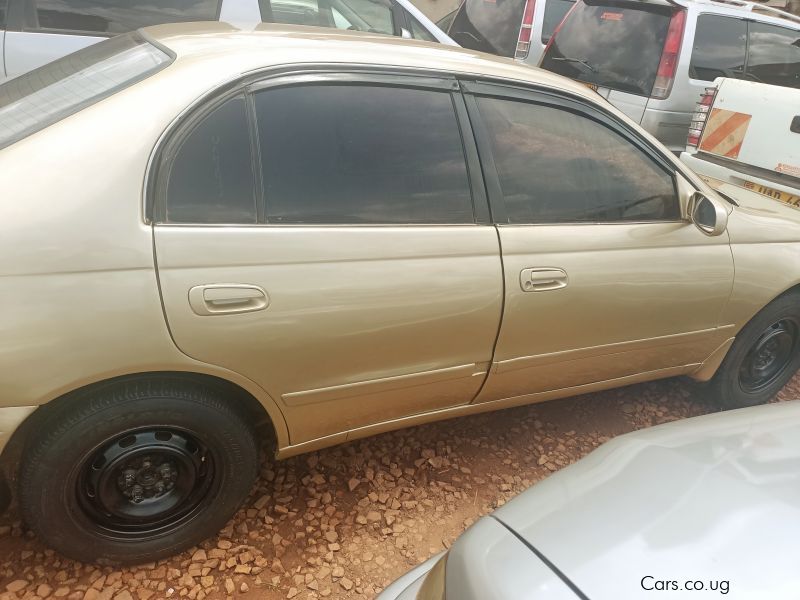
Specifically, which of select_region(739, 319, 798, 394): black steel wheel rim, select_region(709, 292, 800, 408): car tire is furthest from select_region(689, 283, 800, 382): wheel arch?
select_region(739, 319, 798, 394): black steel wheel rim

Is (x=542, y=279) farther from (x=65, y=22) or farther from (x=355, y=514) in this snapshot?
(x=65, y=22)

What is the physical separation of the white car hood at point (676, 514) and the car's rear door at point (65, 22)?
414cm

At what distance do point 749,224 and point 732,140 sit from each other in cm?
189

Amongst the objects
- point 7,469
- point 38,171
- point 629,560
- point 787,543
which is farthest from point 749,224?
point 7,469

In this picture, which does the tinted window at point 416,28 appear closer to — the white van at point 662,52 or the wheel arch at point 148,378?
the white van at point 662,52

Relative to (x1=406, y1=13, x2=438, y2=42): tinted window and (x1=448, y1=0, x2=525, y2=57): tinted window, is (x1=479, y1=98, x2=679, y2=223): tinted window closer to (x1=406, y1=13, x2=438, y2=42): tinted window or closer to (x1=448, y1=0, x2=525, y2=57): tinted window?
(x1=406, y1=13, x2=438, y2=42): tinted window

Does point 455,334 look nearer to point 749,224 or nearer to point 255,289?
point 255,289

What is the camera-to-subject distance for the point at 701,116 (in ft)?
14.9

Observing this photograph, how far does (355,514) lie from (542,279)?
1.13 m

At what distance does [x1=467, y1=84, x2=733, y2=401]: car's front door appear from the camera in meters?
2.24

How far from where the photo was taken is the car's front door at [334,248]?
177 centimetres

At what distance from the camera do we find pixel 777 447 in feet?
5.18

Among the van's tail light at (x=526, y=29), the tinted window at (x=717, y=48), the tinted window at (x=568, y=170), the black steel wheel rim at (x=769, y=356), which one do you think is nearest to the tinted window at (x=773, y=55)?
the tinted window at (x=717, y=48)

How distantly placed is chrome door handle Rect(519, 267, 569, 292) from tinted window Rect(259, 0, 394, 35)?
11.0 feet
